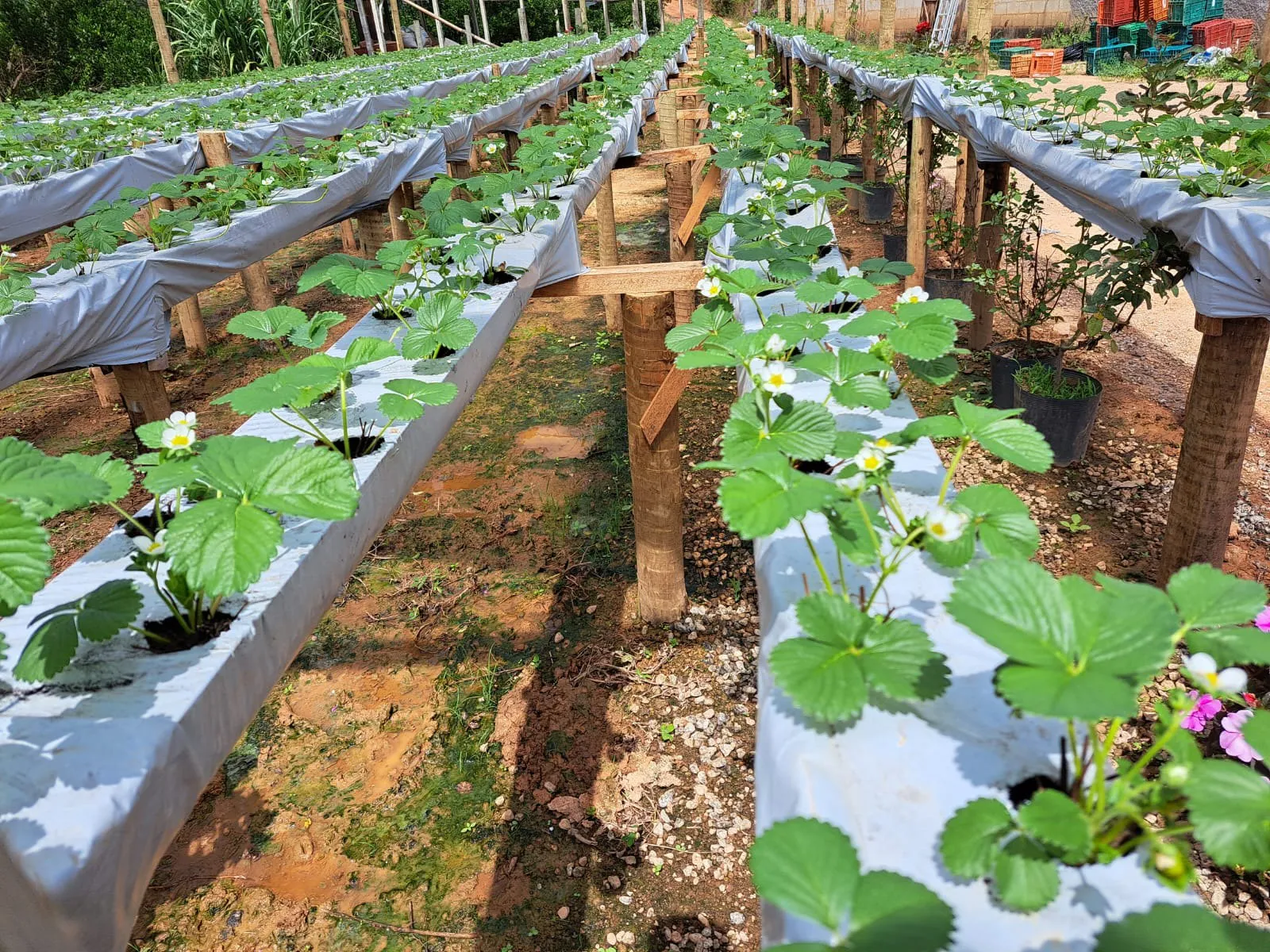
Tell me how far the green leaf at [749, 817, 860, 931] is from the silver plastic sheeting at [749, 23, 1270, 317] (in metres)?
2.22

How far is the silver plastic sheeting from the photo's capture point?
2254 millimetres

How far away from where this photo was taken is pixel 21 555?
93 centimetres

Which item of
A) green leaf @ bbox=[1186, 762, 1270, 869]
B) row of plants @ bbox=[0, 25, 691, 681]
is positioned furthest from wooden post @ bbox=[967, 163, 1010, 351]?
green leaf @ bbox=[1186, 762, 1270, 869]

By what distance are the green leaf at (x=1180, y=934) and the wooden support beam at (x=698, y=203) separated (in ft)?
14.4

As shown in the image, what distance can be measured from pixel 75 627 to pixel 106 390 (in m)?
4.74

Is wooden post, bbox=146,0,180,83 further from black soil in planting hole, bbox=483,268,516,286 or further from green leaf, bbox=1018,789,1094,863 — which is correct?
green leaf, bbox=1018,789,1094,863

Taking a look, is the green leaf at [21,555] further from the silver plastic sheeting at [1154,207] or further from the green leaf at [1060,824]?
the silver plastic sheeting at [1154,207]

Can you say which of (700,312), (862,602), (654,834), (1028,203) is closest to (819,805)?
(862,602)

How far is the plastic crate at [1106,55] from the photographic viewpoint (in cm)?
1474

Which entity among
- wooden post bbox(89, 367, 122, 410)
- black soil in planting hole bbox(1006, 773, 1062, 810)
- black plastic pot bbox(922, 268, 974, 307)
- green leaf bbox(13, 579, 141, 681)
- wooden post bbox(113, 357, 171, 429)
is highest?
green leaf bbox(13, 579, 141, 681)

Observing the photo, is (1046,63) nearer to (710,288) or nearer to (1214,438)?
(1214,438)

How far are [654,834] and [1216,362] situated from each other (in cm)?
229

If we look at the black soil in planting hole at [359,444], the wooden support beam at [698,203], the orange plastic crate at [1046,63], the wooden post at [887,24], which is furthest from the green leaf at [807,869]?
the orange plastic crate at [1046,63]

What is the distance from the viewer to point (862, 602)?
1138 mm
